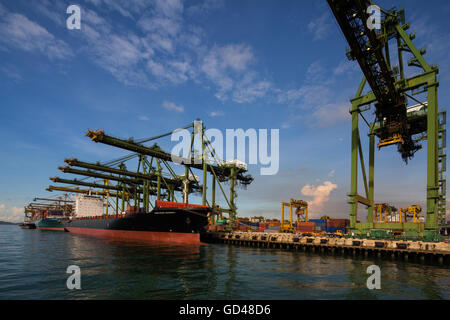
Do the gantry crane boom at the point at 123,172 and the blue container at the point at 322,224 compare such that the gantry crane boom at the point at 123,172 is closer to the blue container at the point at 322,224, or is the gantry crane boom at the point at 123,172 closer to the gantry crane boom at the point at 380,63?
the blue container at the point at 322,224

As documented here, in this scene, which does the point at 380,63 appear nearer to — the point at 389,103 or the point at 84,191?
the point at 389,103

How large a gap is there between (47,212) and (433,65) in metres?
119

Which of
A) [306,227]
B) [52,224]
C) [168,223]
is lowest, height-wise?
[52,224]

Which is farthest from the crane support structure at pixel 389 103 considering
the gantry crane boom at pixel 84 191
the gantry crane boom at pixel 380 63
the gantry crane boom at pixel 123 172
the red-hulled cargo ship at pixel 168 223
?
the gantry crane boom at pixel 84 191

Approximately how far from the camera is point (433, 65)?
25844mm

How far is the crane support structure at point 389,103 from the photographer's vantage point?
21281 mm

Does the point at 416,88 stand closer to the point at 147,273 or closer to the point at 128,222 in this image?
the point at 147,273

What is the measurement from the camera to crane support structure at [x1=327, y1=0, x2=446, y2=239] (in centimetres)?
2128

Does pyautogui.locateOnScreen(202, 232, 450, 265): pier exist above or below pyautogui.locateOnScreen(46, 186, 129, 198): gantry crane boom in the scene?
below

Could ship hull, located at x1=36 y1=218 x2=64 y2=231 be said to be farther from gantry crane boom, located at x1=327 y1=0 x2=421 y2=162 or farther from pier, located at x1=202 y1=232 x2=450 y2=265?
gantry crane boom, located at x1=327 y1=0 x2=421 y2=162

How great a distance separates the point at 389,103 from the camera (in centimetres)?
2834

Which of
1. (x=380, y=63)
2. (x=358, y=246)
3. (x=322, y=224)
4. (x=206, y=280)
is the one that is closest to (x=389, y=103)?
(x=380, y=63)

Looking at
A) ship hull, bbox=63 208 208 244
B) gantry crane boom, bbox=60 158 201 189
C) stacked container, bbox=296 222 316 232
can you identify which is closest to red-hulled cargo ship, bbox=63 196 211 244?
ship hull, bbox=63 208 208 244
